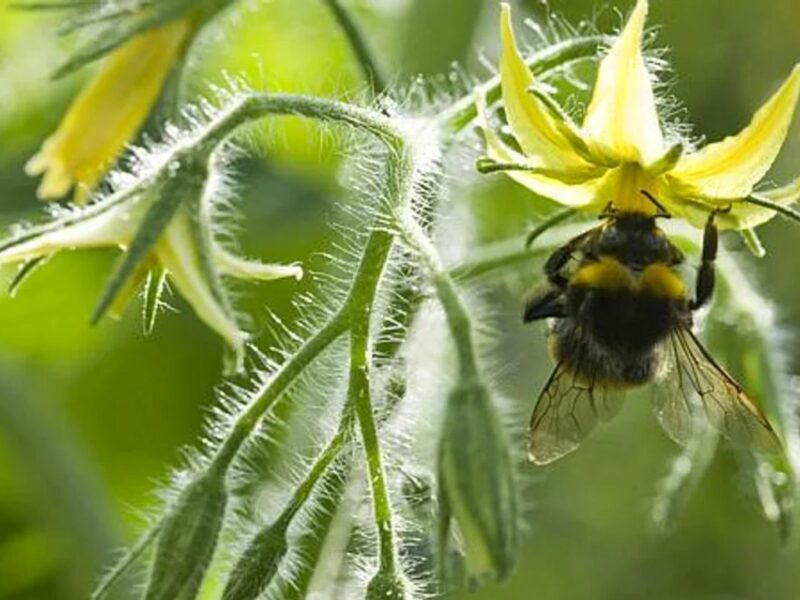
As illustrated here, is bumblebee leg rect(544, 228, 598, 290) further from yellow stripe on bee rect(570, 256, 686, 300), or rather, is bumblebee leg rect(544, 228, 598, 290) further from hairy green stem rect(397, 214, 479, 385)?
hairy green stem rect(397, 214, 479, 385)

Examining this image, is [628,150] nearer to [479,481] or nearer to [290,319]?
[479,481]

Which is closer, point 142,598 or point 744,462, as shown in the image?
point 142,598

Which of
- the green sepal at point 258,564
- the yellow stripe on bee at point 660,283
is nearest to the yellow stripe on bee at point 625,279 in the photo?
the yellow stripe on bee at point 660,283

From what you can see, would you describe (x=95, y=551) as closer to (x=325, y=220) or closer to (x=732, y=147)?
(x=325, y=220)

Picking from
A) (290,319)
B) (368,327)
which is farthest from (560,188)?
(290,319)

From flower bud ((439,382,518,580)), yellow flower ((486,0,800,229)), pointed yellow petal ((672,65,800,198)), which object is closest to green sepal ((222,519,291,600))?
flower bud ((439,382,518,580))

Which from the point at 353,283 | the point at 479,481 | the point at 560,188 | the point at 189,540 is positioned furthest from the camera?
the point at 560,188

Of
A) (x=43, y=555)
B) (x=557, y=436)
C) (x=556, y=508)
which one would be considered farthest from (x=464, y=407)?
(x=556, y=508)

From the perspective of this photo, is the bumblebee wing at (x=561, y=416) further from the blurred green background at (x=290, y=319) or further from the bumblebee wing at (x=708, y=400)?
the blurred green background at (x=290, y=319)
